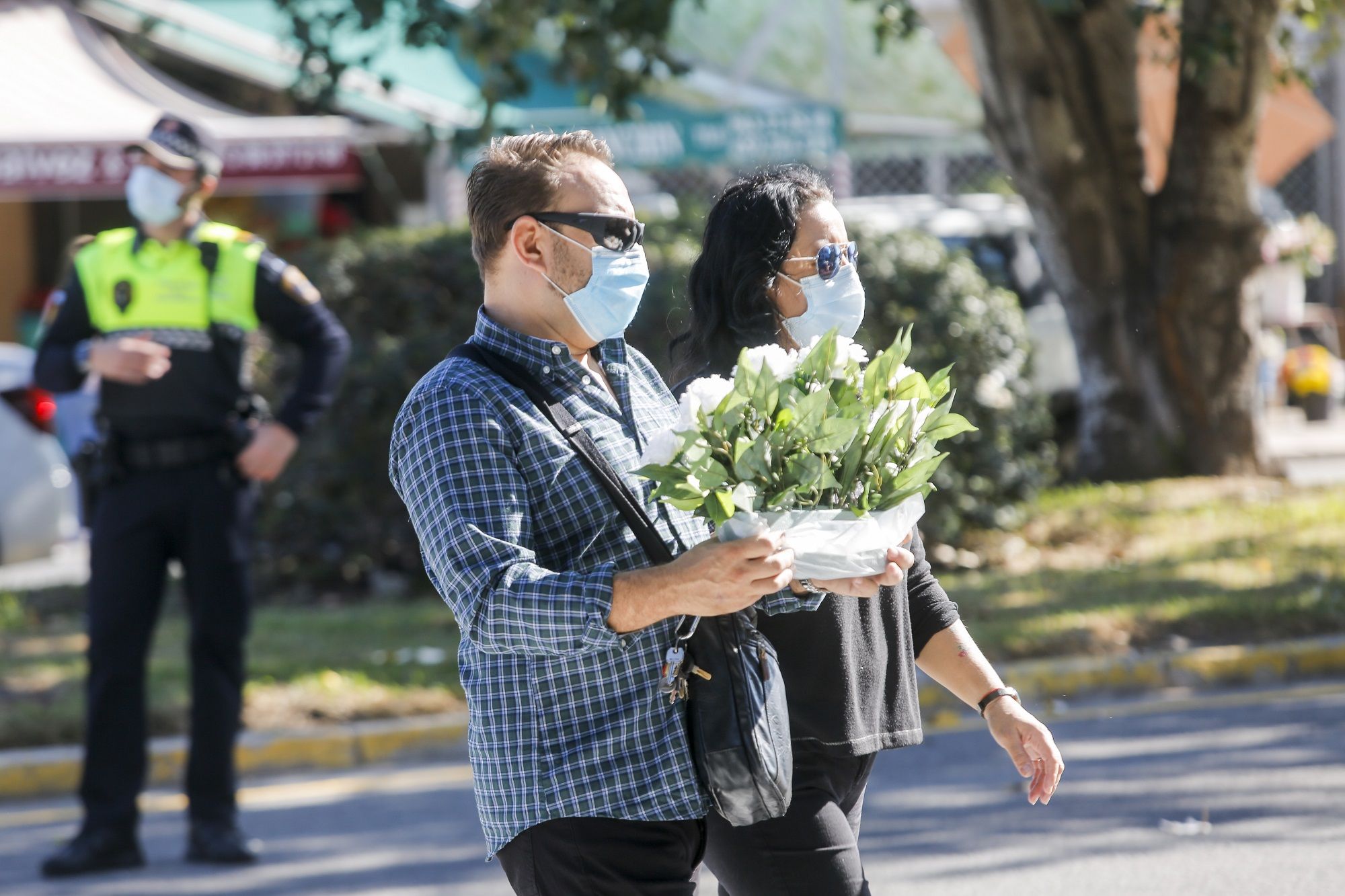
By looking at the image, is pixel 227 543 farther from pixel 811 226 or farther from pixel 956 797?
pixel 811 226

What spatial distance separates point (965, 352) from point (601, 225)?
7.73m

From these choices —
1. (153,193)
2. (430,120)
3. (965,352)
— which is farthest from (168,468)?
(430,120)

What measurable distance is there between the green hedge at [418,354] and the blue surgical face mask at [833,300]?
21.4 ft

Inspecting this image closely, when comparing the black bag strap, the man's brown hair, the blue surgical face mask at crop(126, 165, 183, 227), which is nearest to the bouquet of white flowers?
the black bag strap

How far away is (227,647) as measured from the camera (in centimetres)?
567

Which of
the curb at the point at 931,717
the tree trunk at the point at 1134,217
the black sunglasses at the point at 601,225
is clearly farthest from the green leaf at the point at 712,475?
the tree trunk at the point at 1134,217

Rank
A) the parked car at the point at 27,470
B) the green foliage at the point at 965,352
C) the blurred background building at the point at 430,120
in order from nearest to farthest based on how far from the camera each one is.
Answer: the green foliage at the point at 965,352 < the parked car at the point at 27,470 < the blurred background building at the point at 430,120

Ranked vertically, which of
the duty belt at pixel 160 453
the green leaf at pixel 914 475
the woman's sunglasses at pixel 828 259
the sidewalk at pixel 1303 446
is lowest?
the sidewalk at pixel 1303 446

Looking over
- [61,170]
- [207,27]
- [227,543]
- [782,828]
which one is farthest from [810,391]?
[207,27]

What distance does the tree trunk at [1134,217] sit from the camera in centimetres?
1097

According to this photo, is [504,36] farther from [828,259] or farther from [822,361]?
[822,361]

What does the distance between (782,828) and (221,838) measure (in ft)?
11.2

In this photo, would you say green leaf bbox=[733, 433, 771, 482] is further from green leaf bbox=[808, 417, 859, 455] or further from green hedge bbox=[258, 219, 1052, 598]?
green hedge bbox=[258, 219, 1052, 598]

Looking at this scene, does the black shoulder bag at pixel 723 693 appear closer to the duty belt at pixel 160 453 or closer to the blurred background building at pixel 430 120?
the duty belt at pixel 160 453
